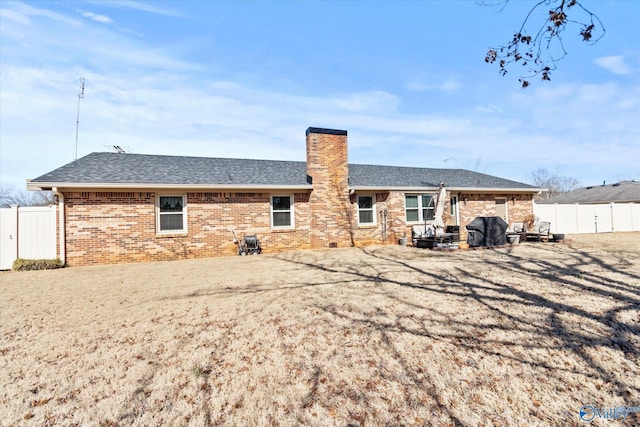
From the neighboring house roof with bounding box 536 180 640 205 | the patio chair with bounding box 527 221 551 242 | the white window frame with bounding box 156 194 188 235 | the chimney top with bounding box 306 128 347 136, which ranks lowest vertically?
the patio chair with bounding box 527 221 551 242

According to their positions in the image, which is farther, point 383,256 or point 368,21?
point 383,256

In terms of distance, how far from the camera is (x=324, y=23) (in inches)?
390

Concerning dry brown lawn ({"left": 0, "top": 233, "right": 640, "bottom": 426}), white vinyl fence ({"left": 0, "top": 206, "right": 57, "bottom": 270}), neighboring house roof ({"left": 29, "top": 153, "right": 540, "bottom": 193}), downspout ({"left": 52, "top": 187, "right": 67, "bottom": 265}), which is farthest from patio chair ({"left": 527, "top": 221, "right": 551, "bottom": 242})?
white vinyl fence ({"left": 0, "top": 206, "right": 57, "bottom": 270})

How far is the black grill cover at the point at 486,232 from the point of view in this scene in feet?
42.9

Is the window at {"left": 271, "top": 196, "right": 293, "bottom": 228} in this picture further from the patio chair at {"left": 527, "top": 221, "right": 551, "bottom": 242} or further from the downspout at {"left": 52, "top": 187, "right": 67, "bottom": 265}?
the patio chair at {"left": 527, "top": 221, "right": 551, "bottom": 242}

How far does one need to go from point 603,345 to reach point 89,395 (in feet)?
17.6

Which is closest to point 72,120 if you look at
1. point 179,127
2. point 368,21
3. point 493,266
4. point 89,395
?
point 179,127

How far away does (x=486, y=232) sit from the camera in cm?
1314

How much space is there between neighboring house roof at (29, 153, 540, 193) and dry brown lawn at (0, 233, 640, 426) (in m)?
5.52

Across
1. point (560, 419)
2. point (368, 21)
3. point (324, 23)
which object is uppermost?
point (324, 23)

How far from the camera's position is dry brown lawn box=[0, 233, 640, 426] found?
2.70 meters

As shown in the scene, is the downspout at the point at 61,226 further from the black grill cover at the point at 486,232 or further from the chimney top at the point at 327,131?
the black grill cover at the point at 486,232

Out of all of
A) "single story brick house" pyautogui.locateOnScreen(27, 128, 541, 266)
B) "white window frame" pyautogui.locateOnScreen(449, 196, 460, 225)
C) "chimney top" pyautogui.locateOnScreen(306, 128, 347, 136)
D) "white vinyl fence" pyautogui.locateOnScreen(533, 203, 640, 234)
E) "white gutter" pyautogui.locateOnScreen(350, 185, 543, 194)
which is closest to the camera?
"single story brick house" pyautogui.locateOnScreen(27, 128, 541, 266)

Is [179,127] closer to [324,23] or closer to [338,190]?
[338,190]
